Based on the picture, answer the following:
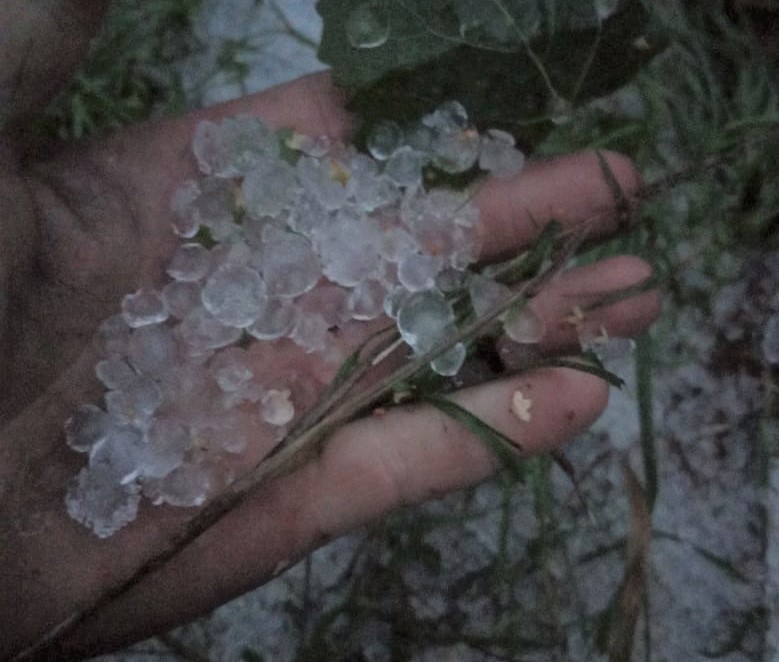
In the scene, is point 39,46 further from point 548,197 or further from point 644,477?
point 644,477

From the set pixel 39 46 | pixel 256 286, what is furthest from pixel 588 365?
pixel 39 46

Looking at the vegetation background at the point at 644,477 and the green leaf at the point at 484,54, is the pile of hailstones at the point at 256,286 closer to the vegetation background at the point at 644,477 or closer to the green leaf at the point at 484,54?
the green leaf at the point at 484,54

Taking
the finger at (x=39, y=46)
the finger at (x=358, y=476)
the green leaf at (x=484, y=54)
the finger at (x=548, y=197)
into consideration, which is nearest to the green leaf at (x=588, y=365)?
the finger at (x=358, y=476)

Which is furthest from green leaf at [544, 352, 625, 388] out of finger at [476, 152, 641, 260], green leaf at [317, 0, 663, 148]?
green leaf at [317, 0, 663, 148]

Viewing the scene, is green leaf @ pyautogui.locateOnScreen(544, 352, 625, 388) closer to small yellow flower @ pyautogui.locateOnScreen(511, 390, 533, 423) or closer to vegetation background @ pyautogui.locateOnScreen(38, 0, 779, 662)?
small yellow flower @ pyautogui.locateOnScreen(511, 390, 533, 423)

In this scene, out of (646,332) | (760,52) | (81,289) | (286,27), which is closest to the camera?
(81,289)

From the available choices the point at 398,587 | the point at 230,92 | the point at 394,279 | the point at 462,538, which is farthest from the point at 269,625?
the point at 230,92

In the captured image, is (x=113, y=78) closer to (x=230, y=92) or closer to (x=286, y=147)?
(x=230, y=92)
